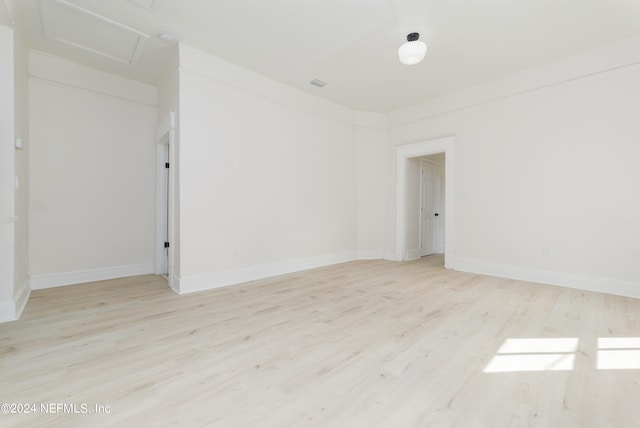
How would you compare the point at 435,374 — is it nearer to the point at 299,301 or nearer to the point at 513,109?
the point at 299,301

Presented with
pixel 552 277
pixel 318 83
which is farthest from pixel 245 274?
pixel 552 277

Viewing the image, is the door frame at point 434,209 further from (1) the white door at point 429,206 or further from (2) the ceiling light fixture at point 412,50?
(2) the ceiling light fixture at point 412,50

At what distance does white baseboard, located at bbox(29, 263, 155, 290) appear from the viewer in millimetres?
3479

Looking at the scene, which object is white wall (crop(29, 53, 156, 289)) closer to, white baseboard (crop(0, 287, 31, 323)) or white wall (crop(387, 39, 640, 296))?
white baseboard (crop(0, 287, 31, 323))

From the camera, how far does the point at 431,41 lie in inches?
129

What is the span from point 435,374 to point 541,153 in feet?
12.2

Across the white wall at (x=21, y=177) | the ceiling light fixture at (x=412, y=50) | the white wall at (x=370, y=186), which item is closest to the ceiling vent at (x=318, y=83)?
the white wall at (x=370, y=186)

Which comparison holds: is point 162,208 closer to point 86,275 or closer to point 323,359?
point 86,275

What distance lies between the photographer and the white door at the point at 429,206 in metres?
6.11

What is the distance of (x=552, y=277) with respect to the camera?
373 cm

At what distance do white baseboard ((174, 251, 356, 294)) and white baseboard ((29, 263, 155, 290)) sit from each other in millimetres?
1296

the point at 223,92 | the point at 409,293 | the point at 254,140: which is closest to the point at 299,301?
the point at 409,293

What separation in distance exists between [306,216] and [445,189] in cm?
272

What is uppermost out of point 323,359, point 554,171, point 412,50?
point 412,50
